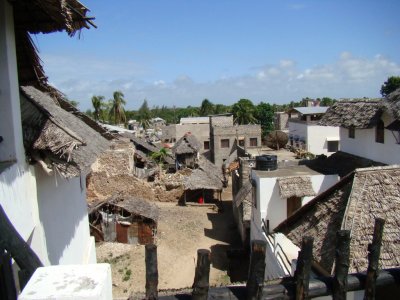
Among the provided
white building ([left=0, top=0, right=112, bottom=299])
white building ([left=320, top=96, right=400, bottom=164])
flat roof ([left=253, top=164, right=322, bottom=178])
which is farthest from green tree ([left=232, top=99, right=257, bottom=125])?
white building ([left=0, top=0, right=112, bottom=299])

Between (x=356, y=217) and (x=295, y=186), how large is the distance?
6.47 m

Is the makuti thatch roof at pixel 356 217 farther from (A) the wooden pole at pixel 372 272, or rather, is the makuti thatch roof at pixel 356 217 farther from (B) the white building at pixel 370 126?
(A) the wooden pole at pixel 372 272

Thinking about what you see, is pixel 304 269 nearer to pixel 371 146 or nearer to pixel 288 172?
pixel 371 146

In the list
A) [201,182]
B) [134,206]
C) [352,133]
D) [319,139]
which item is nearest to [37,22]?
[352,133]

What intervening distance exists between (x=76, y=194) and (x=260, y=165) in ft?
34.1

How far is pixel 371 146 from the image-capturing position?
14.6 metres

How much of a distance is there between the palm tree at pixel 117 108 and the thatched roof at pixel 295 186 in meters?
37.7

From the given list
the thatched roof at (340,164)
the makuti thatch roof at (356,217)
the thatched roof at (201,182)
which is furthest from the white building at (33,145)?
the thatched roof at (201,182)

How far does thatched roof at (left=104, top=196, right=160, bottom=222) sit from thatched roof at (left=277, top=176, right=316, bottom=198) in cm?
716

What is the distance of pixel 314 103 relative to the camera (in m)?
50.2

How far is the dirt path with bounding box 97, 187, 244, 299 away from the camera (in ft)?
48.4

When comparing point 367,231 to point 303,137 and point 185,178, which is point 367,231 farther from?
point 303,137

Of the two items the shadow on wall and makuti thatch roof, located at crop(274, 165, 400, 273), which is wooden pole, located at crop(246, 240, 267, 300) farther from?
makuti thatch roof, located at crop(274, 165, 400, 273)

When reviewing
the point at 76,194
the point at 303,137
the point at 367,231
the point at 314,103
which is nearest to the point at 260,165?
the point at 367,231
